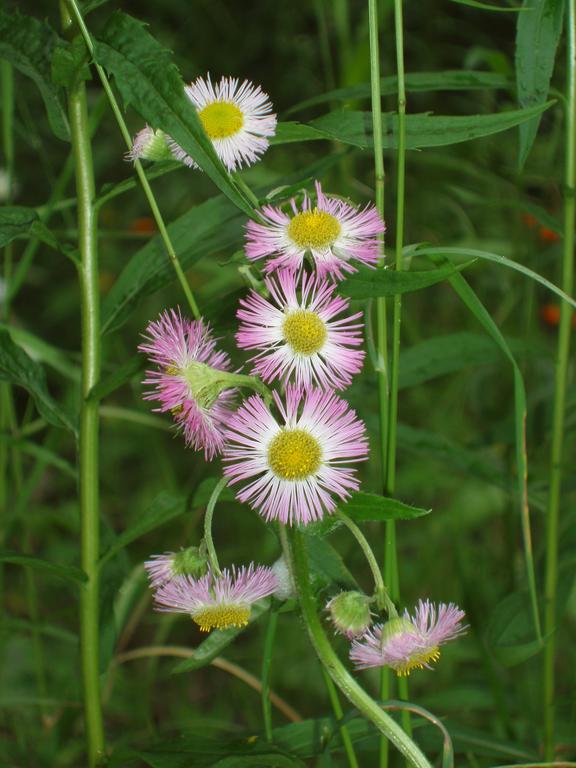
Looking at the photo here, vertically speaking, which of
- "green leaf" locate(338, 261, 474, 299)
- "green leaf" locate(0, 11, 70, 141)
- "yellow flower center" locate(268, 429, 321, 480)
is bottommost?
"yellow flower center" locate(268, 429, 321, 480)

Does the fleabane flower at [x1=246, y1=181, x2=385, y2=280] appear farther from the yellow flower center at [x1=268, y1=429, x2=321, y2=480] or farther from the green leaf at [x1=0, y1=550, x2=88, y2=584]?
the green leaf at [x1=0, y1=550, x2=88, y2=584]

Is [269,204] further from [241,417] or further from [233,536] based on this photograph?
[233,536]

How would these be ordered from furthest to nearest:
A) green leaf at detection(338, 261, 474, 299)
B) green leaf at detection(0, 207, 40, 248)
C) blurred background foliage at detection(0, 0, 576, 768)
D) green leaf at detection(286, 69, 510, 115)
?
1. blurred background foliage at detection(0, 0, 576, 768)
2. green leaf at detection(286, 69, 510, 115)
3. green leaf at detection(0, 207, 40, 248)
4. green leaf at detection(338, 261, 474, 299)

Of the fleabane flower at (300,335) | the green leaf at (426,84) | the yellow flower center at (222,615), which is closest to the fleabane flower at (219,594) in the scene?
the yellow flower center at (222,615)

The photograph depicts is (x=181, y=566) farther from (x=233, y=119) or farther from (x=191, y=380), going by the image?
(x=233, y=119)

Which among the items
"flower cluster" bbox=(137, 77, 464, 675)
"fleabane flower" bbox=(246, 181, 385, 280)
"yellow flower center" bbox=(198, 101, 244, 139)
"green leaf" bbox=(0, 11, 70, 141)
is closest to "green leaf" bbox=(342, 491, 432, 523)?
"flower cluster" bbox=(137, 77, 464, 675)

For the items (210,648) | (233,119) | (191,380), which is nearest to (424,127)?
(233,119)
